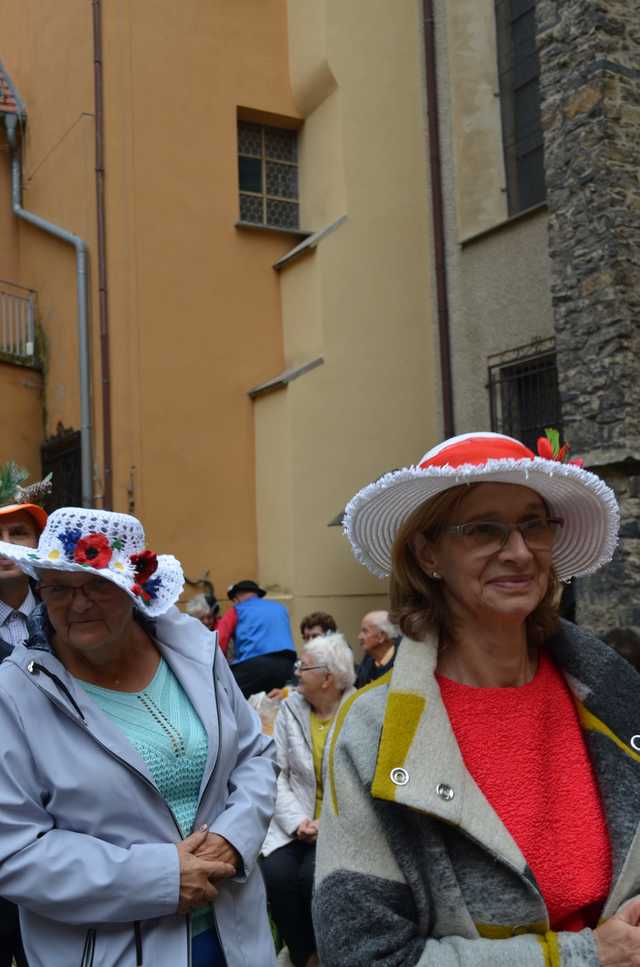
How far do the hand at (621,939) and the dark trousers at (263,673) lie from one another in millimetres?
5450

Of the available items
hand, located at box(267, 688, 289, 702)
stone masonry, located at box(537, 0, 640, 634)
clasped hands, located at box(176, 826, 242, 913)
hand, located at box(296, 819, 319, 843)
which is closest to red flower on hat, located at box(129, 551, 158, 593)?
clasped hands, located at box(176, 826, 242, 913)

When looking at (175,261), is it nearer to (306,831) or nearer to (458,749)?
(306,831)

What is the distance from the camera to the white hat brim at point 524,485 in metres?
2.06

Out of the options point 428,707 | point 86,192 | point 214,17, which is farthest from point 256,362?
point 428,707

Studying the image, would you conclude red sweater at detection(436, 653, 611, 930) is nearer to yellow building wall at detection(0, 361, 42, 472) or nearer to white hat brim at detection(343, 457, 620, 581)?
white hat brim at detection(343, 457, 620, 581)

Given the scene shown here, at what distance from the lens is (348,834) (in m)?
1.87

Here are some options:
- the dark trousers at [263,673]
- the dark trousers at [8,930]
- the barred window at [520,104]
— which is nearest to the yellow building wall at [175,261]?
the barred window at [520,104]

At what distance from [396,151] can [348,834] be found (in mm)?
10797

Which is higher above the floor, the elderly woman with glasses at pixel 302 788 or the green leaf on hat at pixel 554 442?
the green leaf on hat at pixel 554 442

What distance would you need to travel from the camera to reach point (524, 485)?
2150 mm

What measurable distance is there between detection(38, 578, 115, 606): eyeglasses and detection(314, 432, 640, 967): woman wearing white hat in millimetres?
880

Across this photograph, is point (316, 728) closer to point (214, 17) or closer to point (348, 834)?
point (348, 834)

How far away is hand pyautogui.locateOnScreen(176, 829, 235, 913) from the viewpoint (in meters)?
2.59

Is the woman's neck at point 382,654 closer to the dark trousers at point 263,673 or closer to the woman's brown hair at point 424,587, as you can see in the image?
the dark trousers at point 263,673
